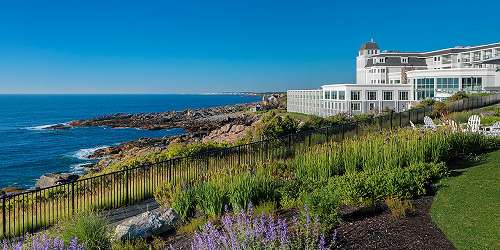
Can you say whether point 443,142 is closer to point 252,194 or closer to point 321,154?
point 321,154

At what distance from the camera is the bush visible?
8.52m

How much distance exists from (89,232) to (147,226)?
141 centimetres

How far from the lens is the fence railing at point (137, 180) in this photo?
40.8 feet

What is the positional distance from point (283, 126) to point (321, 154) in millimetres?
17119

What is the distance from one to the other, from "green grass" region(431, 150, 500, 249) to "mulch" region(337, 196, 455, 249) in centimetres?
25

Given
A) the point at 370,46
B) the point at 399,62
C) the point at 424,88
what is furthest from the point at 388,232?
the point at 370,46

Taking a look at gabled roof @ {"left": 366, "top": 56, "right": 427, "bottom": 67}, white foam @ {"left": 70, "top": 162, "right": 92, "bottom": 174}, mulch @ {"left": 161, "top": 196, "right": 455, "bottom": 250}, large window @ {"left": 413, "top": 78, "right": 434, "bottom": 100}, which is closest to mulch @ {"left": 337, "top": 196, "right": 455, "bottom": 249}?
mulch @ {"left": 161, "top": 196, "right": 455, "bottom": 250}

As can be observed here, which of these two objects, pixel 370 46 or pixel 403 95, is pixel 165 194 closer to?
pixel 403 95

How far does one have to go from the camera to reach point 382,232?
25.5 ft

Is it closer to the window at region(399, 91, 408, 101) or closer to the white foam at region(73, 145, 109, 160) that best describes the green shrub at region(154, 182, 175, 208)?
the white foam at region(73, 145, 109, 160)

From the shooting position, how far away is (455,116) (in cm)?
2695

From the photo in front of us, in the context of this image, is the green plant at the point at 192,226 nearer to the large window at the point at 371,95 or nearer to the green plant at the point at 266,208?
the green plant at the point at 266,208

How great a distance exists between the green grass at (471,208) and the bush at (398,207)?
0.46m

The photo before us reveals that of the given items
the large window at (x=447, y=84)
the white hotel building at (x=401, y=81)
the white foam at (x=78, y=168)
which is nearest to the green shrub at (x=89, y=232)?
the white foam at (x=78, y=168)
